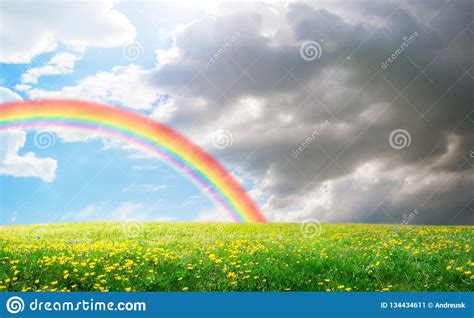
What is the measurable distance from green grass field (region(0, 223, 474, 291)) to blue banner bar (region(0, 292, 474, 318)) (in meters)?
0.19

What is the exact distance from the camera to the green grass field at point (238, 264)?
9.43 m

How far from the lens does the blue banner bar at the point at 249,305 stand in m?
8.99

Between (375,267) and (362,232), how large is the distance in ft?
17.6

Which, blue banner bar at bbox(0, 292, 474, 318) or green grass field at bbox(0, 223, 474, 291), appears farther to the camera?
green grass field at bbox(0, 223, 474, 291)

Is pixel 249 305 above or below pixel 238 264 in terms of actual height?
below

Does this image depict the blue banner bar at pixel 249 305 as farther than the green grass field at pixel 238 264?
No

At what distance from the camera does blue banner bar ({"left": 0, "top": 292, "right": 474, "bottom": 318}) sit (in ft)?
29.5

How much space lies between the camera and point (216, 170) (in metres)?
15.5

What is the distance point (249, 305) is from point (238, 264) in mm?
1424

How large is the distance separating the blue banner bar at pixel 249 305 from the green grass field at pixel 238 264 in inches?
7.5

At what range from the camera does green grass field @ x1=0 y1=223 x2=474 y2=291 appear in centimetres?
943

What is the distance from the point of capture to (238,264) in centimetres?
1030

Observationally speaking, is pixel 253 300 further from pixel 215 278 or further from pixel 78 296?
pixel 78 296

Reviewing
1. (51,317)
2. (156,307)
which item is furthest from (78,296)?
(156,307)
